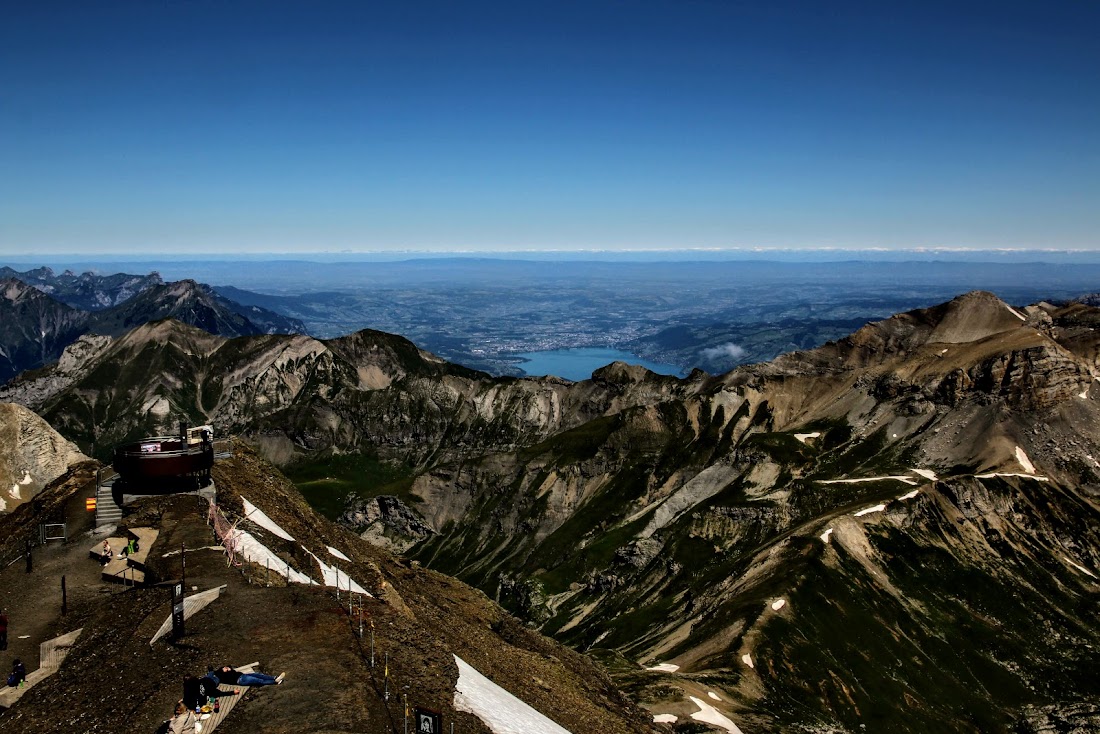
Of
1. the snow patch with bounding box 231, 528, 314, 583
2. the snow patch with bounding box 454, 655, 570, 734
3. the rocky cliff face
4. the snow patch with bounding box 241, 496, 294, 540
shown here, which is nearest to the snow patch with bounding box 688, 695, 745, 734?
the snow patch with bounding box 454, 655, 570, 734

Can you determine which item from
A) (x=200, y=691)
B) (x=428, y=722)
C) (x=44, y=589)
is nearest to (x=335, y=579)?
(x=44, y=589)

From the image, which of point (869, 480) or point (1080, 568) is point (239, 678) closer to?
point (869, 480)

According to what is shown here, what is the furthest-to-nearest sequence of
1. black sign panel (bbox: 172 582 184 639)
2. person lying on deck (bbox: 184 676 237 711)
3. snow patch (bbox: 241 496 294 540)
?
snow patch (bbox: 241 496 294 540) → black sign panel (bbox: 172 582 184 639) → person lying on deck (bbox: 184 676 237 711)

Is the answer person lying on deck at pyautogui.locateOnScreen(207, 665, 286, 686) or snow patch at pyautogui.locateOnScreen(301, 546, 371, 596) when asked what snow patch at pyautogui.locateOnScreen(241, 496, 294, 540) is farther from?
person lying on deck at pyautogui.locateOnScreen(207, 665, 286, 686)

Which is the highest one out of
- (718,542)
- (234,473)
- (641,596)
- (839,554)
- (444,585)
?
(234,473)

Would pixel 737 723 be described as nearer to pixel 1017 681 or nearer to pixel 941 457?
pixel 1017 681

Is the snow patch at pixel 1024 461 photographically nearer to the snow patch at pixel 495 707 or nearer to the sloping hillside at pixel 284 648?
the sloping hillside at pixel 284 648

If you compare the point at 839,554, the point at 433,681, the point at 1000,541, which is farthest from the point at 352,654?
the point at 1000,541
